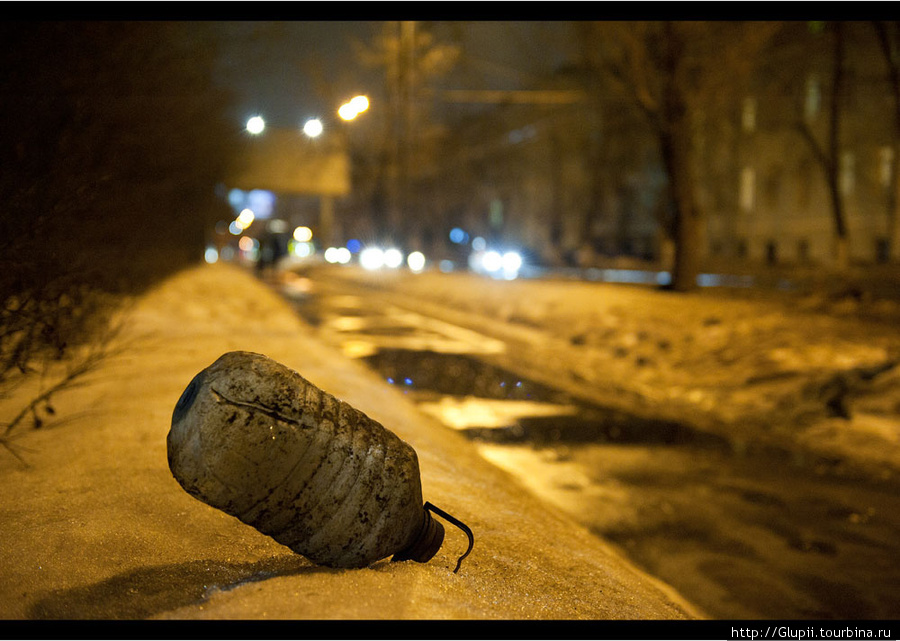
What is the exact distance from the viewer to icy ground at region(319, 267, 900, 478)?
9.55 metres

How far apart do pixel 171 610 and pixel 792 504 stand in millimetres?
5548

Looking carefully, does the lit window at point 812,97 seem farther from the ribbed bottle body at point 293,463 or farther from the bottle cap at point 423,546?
the ribbed bottle body at point 293,463

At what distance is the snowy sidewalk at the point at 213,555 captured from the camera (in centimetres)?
341

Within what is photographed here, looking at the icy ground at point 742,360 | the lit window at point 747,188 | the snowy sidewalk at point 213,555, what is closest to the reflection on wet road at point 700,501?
the snowy sidewalk at point 213,555

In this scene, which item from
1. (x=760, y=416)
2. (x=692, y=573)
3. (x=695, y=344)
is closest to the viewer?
(x=692, y=573)

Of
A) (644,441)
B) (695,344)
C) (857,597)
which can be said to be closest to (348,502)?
(857,597)

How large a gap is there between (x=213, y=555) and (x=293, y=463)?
113 cm

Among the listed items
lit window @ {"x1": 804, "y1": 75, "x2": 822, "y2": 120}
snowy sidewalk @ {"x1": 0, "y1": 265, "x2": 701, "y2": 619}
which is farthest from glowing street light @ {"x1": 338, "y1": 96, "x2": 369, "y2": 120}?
lit window @ {"x1": 804, "y1": 75, "x2": 822, "y2": 120}

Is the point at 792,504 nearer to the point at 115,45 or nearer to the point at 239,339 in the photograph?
the point at 115,45

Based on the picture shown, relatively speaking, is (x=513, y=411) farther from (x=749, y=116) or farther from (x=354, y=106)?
(x=749, y=116)

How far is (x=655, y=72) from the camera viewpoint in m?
18.6

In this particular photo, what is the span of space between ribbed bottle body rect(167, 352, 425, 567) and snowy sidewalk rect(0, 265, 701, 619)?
21 centimetres

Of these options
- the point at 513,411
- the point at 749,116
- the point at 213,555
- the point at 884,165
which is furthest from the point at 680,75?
the point at 749,116

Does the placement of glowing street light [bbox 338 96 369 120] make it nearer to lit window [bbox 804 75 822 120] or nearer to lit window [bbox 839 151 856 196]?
lit window [bbox 839 151 856 196]
